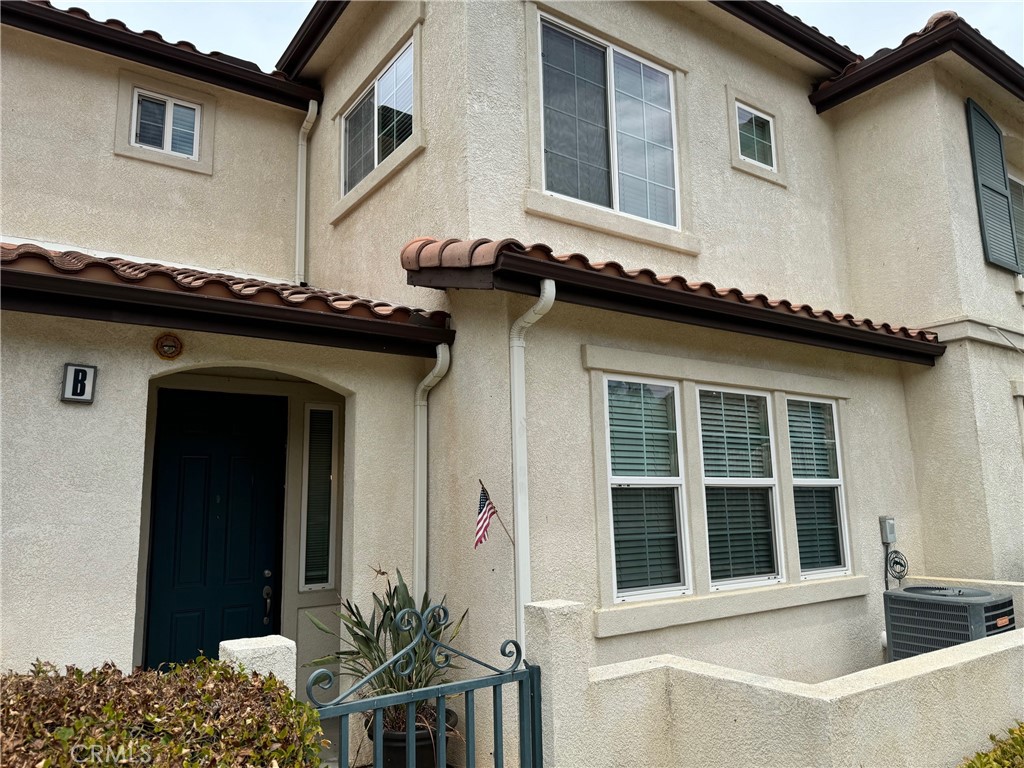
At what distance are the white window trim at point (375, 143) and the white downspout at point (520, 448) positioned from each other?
273 centimetres

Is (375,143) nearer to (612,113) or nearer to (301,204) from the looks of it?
(301,204)

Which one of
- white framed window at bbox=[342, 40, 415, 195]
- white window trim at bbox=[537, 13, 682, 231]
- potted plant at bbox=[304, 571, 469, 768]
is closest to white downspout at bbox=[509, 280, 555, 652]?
potted plant at bbox=[304, 571, 469, 768]

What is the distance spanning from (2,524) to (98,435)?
0.81 m

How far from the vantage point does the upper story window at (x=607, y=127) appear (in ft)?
25.0

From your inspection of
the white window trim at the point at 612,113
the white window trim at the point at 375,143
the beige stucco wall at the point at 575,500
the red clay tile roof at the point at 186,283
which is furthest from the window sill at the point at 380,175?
the beige stucco wall at the point at 575,500

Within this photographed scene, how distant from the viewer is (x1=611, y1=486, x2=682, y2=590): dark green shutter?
6586 millimetres

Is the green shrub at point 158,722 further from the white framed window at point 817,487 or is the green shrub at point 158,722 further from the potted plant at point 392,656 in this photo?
the white framed window at point 817,487

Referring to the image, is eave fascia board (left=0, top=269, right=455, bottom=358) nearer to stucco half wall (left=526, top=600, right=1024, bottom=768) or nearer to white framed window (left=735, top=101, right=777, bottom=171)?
stucco half wall (left=526, top=600, right=1024, bottom=768)

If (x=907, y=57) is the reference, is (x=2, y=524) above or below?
below

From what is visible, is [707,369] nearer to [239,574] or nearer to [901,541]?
[901,541]

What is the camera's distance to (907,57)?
9.61 metres

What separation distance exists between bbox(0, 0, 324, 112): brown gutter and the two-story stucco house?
0.13 feet

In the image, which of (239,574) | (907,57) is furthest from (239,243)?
(907,57)

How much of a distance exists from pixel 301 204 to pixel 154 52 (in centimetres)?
250
